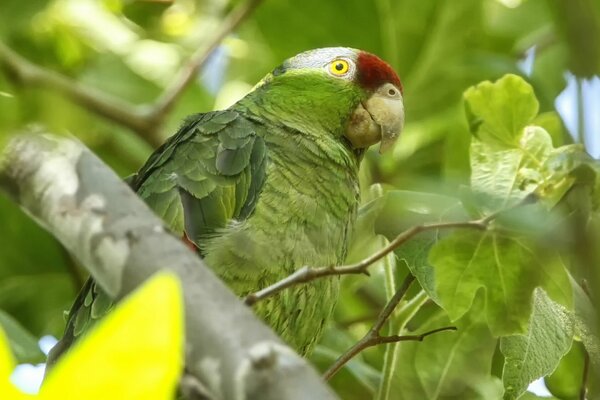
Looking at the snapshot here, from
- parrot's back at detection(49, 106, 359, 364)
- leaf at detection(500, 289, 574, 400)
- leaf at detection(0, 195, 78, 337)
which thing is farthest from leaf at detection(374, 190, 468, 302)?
leaf at detection(0, 195, 78, 337)

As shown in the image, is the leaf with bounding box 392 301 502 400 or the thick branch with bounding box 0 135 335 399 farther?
the leaf with bounding box 392 301 502 400

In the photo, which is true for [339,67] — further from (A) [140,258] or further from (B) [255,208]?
(A) [140,258]

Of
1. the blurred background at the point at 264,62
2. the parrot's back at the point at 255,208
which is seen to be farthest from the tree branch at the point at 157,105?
the parrot's back at the point at 255,208

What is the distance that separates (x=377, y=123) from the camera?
2.41m

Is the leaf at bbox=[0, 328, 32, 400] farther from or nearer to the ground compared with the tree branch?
farther from the ground

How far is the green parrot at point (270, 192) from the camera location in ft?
6.27

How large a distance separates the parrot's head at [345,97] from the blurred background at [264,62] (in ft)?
0.52

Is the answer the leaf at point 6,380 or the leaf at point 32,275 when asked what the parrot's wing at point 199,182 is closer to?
the leaf at point 32,275

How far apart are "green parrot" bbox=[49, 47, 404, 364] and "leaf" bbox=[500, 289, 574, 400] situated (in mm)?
507

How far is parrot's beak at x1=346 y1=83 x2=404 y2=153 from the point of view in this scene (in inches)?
94.6

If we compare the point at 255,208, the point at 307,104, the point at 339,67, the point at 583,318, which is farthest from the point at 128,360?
the point at 339,67

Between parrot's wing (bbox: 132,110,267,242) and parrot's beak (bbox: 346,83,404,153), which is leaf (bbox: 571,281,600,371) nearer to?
parrot's wing (bbox: 132,110,267,242)

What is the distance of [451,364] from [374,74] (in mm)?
804

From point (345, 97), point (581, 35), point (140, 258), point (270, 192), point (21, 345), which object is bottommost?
point (21, 345)
